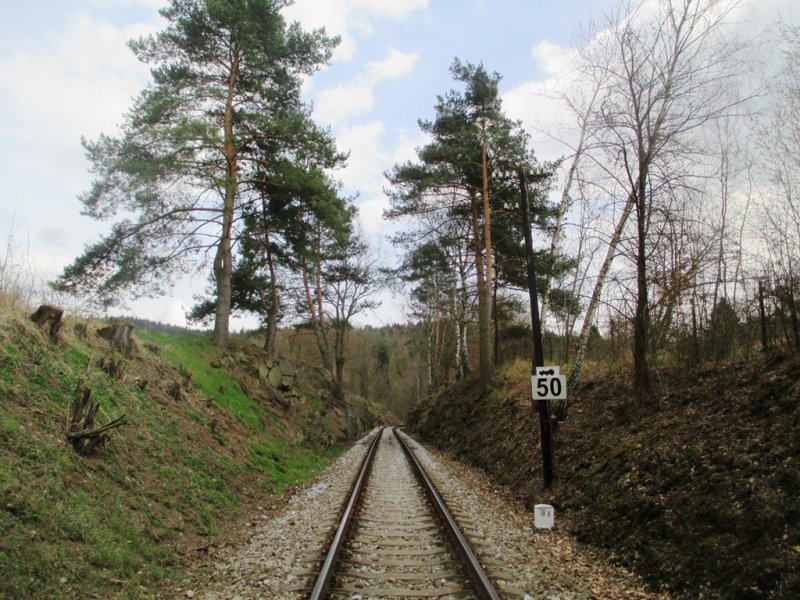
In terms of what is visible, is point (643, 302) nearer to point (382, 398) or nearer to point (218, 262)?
point (218, 262)

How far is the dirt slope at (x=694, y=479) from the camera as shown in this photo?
4.99 m

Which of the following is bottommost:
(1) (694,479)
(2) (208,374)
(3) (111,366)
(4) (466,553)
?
(4) (466,553)

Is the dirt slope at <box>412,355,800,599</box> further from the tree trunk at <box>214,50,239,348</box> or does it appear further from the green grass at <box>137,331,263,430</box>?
the tree trunk at <box>214,50,239,348</box>

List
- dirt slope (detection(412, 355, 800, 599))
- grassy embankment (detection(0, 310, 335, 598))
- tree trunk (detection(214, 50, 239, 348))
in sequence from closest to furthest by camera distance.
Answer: grassy embankment (detection(0, 310, 335, 598)), dirt slope (detection(412, 355, 800, 599)), tree trunk (detection(214, 50, 239, 348))

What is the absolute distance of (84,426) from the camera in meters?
6.73

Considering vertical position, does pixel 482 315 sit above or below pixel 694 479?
above

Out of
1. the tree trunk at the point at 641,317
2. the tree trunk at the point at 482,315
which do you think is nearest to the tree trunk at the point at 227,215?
the tree trunk at the point at 482,315

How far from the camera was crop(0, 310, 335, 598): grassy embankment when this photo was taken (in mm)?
4734

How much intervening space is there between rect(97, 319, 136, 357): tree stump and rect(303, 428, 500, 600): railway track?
591cm

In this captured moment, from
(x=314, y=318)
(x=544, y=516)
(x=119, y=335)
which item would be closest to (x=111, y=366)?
(x=119, y=335)

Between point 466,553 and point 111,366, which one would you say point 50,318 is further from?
point 466,553

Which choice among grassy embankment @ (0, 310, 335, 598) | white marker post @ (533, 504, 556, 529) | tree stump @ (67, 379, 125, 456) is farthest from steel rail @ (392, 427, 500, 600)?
tree stump @ (67, 379, 125, 456)

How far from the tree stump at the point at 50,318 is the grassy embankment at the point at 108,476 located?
8.3 inches

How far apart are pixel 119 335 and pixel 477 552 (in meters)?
8.84
